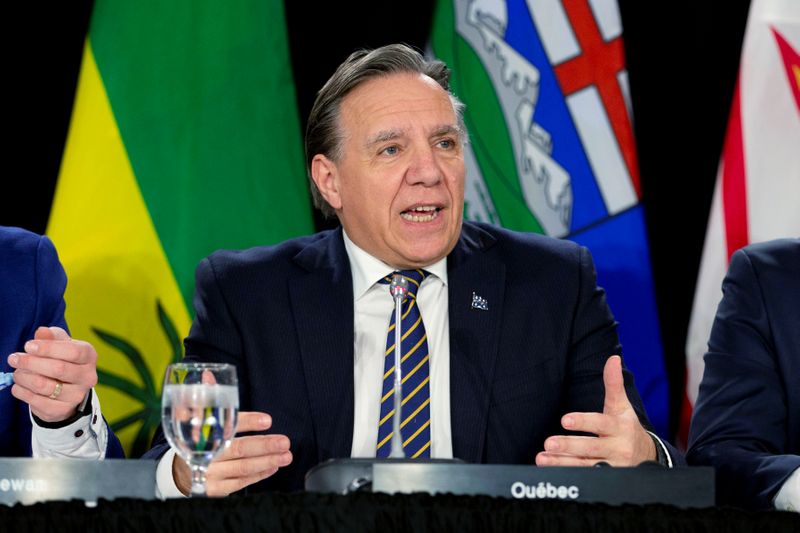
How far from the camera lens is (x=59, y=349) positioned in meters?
1.71

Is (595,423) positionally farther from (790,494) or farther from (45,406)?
(45,406)

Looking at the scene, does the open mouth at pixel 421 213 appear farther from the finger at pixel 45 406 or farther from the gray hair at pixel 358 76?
the finger at pixel 45 406

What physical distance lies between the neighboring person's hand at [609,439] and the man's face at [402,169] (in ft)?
2.26

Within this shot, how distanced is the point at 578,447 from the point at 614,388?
0.45 feet

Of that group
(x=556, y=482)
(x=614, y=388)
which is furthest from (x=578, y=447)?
(x=556, y=482)

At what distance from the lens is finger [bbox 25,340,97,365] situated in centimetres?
171

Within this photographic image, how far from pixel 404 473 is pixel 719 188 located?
2202 mm

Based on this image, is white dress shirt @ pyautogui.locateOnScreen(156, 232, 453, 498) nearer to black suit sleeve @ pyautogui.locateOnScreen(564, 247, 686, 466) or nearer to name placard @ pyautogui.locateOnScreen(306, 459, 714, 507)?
black suit sleeve @ pyautogui.locateOnScreen(564, 247, 686, 466)

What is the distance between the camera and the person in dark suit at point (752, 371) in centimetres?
→ 214

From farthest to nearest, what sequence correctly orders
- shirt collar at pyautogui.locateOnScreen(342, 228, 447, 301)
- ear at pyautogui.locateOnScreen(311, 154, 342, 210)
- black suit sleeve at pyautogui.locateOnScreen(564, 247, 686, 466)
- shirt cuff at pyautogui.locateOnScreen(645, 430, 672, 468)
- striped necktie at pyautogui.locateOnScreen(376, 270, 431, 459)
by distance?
ear at pyautogui.locateOnScreen(311, 154, 342, 210)
shirt collar at pyautogui.locateOnScreen(342, 228, 447, 301)
black suit sleeve at pyautogui.locateOnScreen(564, 247, 686, 466)
striped necktie at pyautogui.locateOnScreen(376, 270, 431, 459)
shirt cuff at pyautogui.locateOnScreen(645, 430, 672, 468)

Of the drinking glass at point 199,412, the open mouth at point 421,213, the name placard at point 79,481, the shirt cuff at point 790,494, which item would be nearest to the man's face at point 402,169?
the open mouth at point 421,213

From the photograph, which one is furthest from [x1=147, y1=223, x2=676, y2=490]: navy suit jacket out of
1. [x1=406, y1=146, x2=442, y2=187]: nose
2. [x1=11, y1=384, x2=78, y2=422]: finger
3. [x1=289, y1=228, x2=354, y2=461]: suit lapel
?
[x1=11, y1=384, x2=78, y2=422]: finger

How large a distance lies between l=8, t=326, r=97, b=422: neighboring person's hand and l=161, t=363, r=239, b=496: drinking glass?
44 cm

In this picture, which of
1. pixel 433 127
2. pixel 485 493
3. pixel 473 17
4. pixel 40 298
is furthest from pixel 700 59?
pixel 485 493
